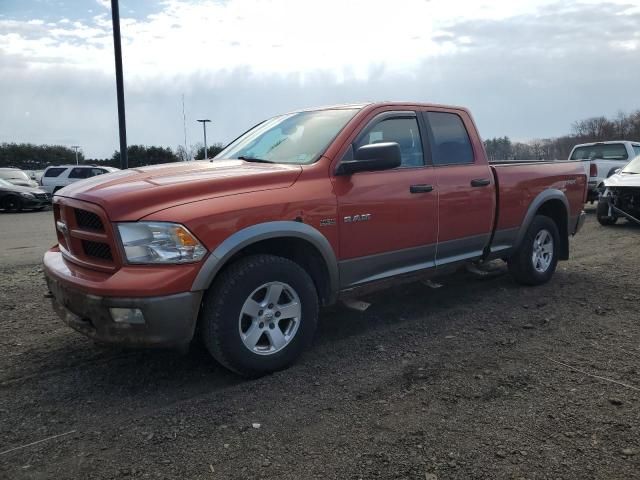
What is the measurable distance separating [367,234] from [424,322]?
1.18 metres

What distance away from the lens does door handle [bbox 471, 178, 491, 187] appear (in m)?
5.12

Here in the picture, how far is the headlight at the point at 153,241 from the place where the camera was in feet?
10.7

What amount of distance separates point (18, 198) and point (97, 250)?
56.8ft

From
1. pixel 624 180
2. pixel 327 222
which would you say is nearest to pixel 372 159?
pixel 327 222

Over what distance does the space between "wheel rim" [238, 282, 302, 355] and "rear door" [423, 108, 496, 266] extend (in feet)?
5.65

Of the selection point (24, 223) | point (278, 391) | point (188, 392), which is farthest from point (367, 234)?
point (24, 223)

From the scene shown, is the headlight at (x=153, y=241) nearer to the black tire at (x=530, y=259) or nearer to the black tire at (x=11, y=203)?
the black tire at (x=530, y=259)

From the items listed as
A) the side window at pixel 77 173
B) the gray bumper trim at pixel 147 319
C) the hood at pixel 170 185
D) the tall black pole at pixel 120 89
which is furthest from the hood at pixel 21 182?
the gray bumper trim at pixel 147 319

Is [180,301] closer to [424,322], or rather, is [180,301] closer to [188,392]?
[188,392]

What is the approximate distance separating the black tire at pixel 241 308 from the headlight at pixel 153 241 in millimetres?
370

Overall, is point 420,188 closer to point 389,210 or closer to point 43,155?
point 389,210

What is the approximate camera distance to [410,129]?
4.86 metres

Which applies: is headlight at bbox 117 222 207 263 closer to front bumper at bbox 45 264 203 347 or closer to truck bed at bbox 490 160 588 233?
front bumper at bbox 45 264 203 347

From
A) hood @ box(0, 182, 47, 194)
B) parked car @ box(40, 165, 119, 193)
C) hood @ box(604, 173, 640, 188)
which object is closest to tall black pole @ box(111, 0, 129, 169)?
hood @ box(0, 182, 47, 194)
